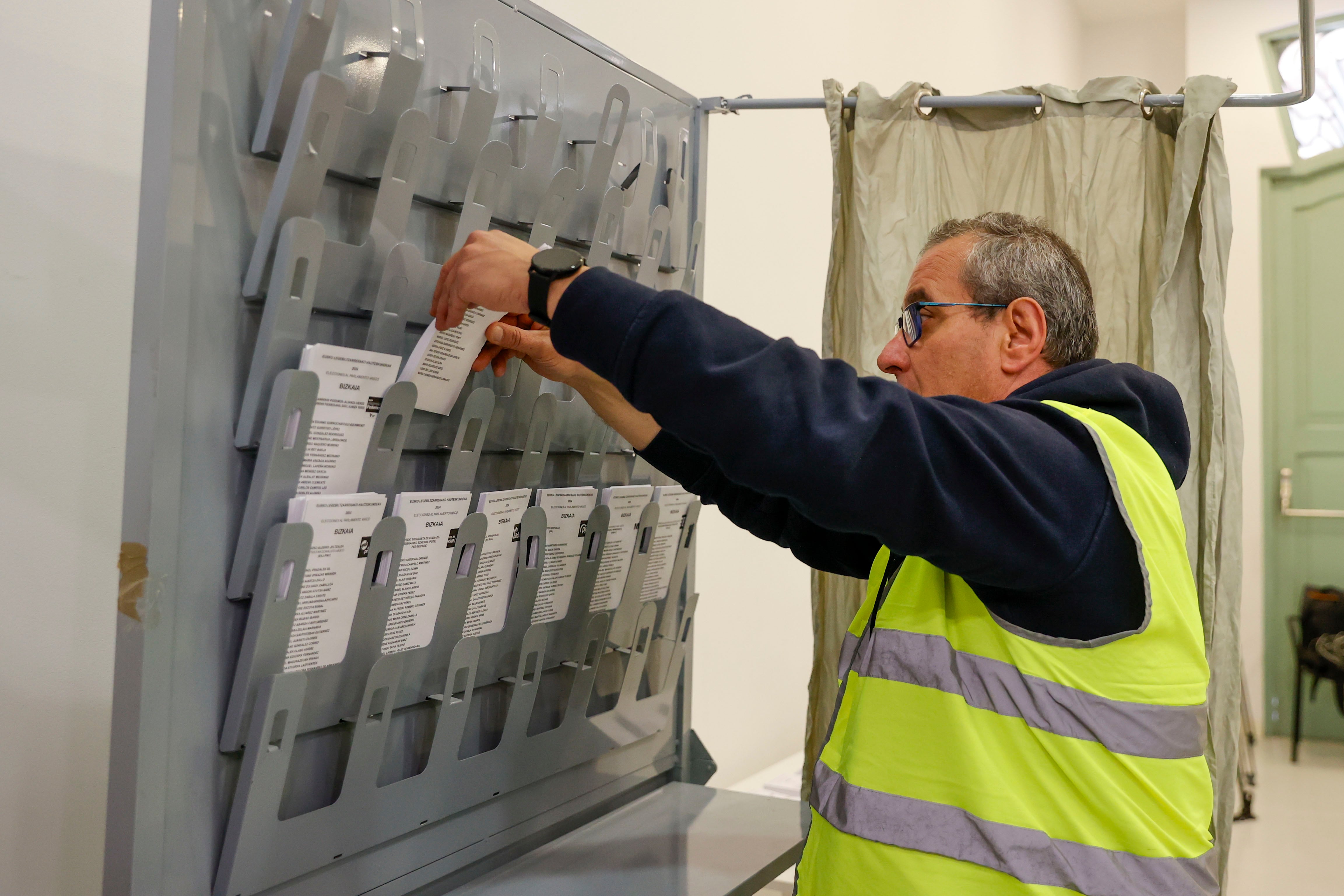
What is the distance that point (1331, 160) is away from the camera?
5.14 metres

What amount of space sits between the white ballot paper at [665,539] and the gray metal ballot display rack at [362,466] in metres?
0.08

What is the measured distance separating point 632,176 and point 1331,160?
5.02m

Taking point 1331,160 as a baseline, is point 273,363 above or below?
below

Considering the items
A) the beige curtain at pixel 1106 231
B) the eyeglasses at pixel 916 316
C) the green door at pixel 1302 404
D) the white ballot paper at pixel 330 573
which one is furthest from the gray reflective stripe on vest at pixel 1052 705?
the green door at pixel 1302 404

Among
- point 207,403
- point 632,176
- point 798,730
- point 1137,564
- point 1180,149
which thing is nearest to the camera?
point 207,403

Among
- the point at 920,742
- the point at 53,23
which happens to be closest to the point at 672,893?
the point at 920,742

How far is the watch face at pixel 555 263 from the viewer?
97cm

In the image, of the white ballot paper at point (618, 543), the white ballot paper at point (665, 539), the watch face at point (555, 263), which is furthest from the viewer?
the white ballot paper at point (665, 539)

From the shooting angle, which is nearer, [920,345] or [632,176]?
[920,345]

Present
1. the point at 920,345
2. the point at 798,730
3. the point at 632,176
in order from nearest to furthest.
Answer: the point at 920,345
the point at 632,176
the point at 798,730

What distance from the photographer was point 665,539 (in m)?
1.60

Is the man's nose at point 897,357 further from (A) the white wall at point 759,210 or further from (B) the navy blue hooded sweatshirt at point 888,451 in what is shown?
(A) the white wall at point 759,210

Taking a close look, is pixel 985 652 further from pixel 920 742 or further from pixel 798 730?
pixel 798 730

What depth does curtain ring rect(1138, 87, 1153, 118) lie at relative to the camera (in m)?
1.78
